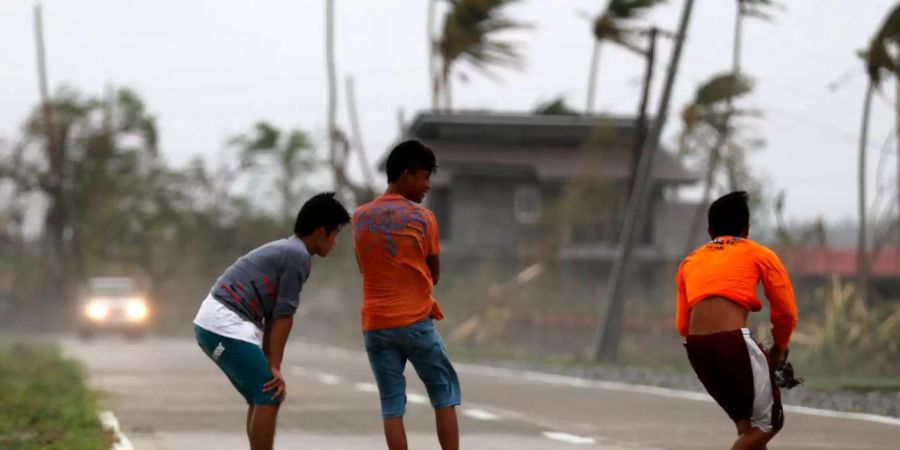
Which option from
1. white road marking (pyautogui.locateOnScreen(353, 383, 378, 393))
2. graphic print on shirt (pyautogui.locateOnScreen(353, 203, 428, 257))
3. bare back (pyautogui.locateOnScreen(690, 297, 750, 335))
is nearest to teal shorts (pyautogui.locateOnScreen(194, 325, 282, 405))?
graphic print on shirt (pyautogui.locateOnScreen(353, 203, 428, 257))

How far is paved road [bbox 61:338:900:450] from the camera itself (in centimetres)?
1455

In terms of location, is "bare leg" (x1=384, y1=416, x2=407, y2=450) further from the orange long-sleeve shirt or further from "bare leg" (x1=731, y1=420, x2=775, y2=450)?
"bare leg" (x1=731, y1=420, x2=775, y2=450)

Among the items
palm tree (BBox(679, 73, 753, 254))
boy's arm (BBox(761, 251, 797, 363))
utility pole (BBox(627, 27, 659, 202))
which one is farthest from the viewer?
palm tree (BBox(679, 73, 753, 254))

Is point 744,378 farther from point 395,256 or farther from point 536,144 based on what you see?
point 536,144

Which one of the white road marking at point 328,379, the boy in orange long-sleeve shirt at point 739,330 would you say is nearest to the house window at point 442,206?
the white road marking at point 328,379

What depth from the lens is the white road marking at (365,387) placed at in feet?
73.7

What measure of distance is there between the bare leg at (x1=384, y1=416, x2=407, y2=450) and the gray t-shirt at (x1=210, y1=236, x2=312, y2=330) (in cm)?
88

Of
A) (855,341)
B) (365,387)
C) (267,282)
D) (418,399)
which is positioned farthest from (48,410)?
(855,341)

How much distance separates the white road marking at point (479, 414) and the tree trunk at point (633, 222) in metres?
14.6

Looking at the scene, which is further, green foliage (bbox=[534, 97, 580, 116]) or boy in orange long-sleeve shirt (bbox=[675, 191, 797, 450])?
green foliage (bbox=[534, 97, 580, 116])

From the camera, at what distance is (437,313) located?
1049 cm

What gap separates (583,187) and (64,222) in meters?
32.0

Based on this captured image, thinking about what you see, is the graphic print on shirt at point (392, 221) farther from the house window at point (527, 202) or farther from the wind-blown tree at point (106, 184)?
the wind-blown tree at point (106, 184)

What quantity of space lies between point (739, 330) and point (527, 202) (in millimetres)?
50335
